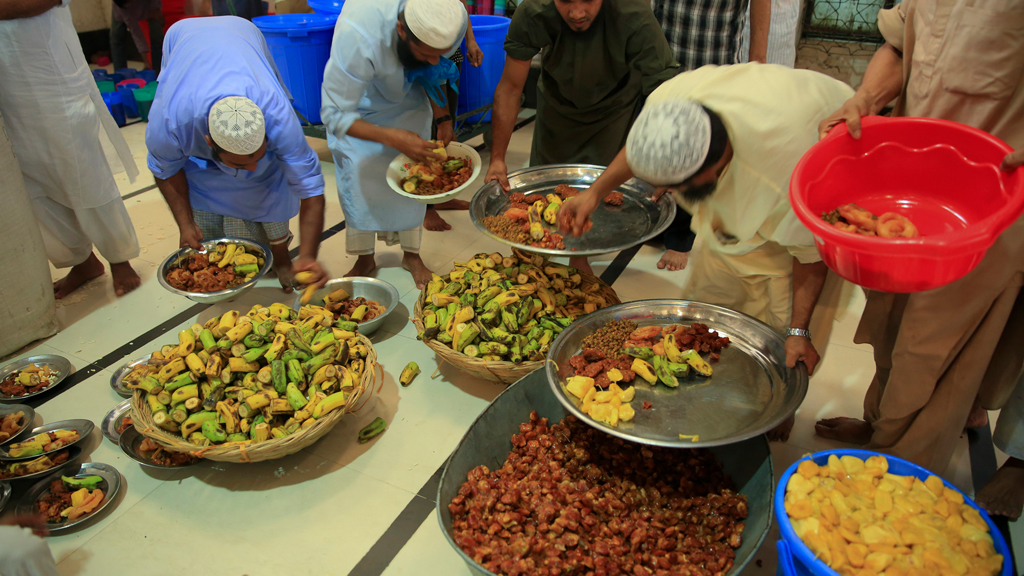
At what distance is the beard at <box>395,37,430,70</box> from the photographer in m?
2.72

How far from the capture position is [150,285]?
3.51 meters

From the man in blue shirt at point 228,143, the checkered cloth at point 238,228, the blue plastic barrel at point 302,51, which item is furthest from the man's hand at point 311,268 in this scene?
the blue plastic barrel at point 302,51

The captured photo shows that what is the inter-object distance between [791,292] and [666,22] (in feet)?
7.14

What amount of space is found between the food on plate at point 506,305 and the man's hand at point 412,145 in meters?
0.57

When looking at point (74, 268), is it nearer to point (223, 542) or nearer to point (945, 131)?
point (223, 542)

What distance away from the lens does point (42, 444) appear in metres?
2.29

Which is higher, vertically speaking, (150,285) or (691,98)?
(691,98)

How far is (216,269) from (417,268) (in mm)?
1078

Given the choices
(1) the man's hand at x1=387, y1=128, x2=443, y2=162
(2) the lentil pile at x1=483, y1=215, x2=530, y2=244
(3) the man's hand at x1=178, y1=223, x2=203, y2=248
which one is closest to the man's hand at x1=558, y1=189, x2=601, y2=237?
(2) the lentil pile at x1=483, y1=215, x2=530, y2=244

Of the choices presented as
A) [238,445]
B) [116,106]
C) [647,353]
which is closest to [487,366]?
[647,353]

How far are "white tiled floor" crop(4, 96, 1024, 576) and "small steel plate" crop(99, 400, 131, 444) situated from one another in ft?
0.14

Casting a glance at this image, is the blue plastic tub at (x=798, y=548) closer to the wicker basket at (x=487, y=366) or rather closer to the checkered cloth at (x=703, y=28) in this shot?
the wicker basket at (x=487, y=366)

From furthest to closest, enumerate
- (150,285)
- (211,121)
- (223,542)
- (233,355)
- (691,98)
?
(150,285)
(211,121)
(233,355)
(223,542)
(691,98)

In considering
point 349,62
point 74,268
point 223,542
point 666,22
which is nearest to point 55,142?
point 74,268
